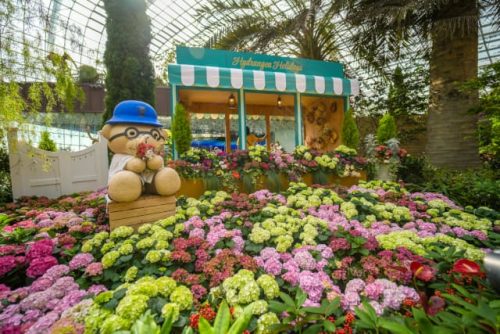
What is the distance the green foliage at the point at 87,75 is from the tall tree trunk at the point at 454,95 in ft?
38.4

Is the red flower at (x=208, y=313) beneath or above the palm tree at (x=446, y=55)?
beneath

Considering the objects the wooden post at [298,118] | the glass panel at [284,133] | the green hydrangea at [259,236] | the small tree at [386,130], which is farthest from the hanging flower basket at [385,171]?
A: the glass panel at [284,133]

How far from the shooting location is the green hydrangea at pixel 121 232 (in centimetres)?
233

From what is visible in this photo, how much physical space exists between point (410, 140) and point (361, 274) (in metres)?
9.54

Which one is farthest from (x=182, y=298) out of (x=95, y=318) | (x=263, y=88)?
(x=263, y=88)

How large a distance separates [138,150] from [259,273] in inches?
63.8

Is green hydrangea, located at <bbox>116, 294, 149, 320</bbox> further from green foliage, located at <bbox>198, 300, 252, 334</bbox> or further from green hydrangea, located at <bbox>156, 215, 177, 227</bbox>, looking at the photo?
green hydrangea, located at <bbox>156, 215, 177, 227</bbox>

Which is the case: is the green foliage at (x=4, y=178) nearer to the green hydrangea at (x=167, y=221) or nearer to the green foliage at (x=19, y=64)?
the green foliage at (x=19, y=64)

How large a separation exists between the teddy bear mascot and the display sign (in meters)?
4.48

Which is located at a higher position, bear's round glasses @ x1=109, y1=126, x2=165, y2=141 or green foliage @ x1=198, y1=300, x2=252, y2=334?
bear's round glasses @ x1=109, y1=126, x2=165, y2=141

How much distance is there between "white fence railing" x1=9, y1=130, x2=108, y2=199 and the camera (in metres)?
4.66

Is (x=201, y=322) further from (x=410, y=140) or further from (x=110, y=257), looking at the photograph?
(x=410, y=140)

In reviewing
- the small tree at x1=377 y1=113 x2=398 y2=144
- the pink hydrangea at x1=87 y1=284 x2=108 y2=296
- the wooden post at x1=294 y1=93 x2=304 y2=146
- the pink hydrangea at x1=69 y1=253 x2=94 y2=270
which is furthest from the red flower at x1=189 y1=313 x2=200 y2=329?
the wooden post at x1=294 y1=93 x2=304 y2=146

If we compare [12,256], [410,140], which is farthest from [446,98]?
[12,256]
